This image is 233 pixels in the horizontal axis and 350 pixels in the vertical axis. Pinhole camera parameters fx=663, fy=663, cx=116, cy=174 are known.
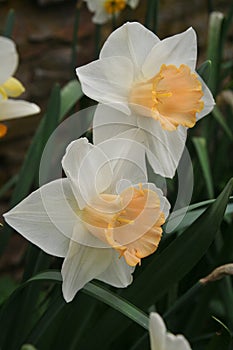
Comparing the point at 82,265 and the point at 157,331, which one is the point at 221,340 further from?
the point at 157,331

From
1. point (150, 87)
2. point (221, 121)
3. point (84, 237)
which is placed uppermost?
point (150, 87)

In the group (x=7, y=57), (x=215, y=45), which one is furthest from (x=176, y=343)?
(x=215, y=45)

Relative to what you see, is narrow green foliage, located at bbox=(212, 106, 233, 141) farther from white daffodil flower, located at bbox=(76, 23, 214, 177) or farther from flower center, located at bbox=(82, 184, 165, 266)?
flower center, located at bbox=(82, 184, 165, 266)

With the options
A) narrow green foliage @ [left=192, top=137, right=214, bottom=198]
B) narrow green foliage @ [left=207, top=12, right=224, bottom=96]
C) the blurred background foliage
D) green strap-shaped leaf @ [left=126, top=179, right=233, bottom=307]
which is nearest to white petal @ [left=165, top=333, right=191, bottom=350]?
the blurred background foliage

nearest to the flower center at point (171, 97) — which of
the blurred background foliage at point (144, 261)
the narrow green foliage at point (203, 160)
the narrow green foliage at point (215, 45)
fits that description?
the blurred background foliage at point (144, 261)

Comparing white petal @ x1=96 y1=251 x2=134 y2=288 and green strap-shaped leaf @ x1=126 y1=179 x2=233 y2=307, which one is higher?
white petal @ x1=96 y1=251 x2=134 y2=288

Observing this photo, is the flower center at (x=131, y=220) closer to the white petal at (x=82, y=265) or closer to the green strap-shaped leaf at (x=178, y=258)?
the white petal at (x=82, y=265)
